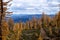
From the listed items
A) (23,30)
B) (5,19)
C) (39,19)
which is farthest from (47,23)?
(5,19)

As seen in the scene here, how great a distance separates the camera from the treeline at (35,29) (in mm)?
4426

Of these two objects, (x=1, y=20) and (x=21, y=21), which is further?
(x=21, y=21)

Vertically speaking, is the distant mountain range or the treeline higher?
the distant mountain range

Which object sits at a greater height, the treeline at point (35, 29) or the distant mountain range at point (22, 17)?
the distant mountain range at point (22, 17)

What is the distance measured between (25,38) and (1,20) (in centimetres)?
68

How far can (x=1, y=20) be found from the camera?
4.19 metres

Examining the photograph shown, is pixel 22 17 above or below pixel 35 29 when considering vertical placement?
above

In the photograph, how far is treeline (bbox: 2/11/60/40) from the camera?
4426mm

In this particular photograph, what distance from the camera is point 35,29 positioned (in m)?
4.66

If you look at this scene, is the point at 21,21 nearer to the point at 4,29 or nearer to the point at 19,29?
the point at 19,29

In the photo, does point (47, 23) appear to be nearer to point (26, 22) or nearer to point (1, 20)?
point (26, 22)

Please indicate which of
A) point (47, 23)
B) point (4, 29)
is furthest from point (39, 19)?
point (4, 29)

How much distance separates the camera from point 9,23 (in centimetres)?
445

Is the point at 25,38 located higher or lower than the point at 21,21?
lower
